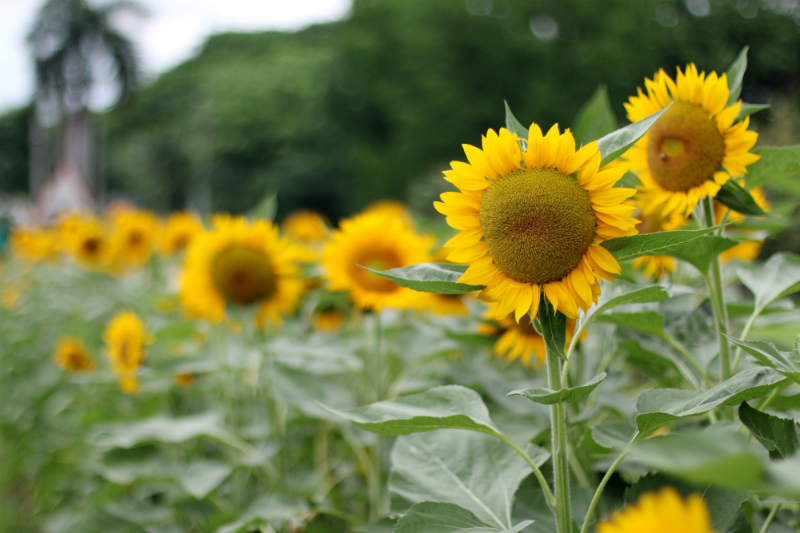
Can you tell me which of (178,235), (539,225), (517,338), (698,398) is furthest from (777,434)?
(178,235)

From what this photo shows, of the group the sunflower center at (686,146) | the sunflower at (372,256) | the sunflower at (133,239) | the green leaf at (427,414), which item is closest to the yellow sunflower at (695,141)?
the sunflower center at (686,146)

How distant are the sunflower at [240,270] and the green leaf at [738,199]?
112 centimetres

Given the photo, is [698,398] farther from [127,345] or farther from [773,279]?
[127,345]

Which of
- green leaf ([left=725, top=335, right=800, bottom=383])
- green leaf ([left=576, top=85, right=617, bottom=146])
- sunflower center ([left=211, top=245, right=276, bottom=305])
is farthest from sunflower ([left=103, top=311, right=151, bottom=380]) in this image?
green leaf ([left=725, top=335, right=800, bottom=383])

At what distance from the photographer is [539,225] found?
62 cm

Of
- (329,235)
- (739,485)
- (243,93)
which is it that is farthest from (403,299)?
(243,93)

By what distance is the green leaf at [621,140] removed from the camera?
0.60 metres

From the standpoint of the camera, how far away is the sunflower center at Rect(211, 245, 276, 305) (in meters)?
1.53

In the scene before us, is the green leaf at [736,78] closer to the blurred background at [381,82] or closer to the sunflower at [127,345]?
the sunflower at [127,345]

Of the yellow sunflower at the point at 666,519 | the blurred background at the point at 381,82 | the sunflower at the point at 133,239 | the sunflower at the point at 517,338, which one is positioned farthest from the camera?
the blurred background at the point at 381,82

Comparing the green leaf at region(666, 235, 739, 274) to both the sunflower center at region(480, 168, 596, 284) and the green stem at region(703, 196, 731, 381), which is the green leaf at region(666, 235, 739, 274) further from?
the sunflower center at region(480, 168, 596, 284)

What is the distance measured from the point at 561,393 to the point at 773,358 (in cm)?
22

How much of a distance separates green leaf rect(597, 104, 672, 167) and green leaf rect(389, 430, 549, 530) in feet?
1.32

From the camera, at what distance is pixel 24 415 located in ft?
9.96
